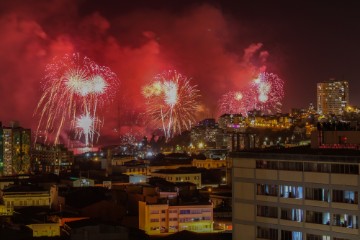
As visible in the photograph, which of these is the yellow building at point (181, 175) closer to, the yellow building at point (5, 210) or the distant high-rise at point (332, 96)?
the yellow building at point (5, 210)

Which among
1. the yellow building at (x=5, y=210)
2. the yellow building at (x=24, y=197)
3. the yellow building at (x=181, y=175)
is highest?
the yellow building at (x=181, y=175)

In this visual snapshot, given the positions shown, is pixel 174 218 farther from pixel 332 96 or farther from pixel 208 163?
pixel 332 96

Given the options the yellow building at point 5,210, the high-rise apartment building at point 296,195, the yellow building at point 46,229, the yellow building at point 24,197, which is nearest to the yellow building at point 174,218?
the yellow building at point 46,229

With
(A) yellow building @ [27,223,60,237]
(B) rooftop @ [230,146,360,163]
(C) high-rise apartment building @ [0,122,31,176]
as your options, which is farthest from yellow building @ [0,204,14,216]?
(C) high-rise apartment building @ [0,122,31,176]

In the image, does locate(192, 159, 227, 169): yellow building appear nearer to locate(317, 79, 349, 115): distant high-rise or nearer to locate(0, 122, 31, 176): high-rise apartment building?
locate(0, 122, 31, 176): high-rise apartment building

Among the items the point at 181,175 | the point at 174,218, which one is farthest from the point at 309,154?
the point at 181,175

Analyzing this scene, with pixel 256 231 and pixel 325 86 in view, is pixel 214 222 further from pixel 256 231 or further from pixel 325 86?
pixel 325 86
